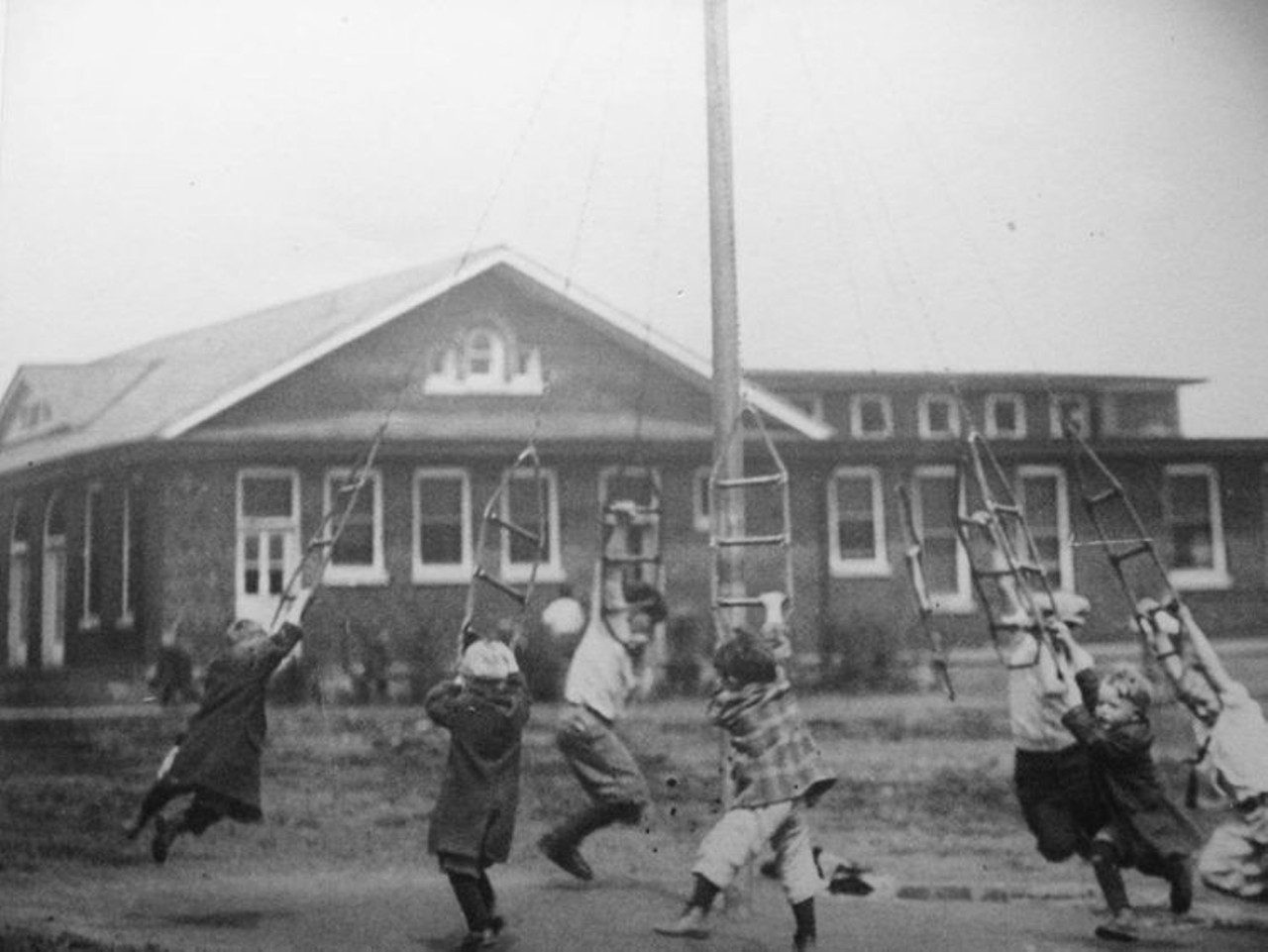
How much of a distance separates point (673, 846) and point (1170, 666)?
6.11 ft

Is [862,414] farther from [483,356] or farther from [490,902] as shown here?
[490,902]

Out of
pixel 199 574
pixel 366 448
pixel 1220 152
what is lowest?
pixel 199 574

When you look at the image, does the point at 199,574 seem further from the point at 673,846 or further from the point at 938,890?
the point at 938,890

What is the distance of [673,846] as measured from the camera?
4785 millimetres

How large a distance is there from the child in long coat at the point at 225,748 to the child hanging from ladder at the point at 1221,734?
120 inches

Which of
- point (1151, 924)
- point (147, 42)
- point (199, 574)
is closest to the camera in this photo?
point (1151, 924)

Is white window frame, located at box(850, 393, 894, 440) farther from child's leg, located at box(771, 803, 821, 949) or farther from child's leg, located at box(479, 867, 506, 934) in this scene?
child's leg, located at box(479, 867, 506, 934)

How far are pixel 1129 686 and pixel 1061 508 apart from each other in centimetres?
67

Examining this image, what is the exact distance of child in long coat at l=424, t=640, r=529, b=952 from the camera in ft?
15.3

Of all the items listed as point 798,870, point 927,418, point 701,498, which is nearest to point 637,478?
point 701,498

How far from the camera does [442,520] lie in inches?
Result: 202

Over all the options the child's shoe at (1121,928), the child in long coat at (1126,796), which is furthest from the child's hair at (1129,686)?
the child's shoe at (1121,928)

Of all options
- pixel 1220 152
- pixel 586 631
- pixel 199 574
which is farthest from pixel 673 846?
pixel 1220 152

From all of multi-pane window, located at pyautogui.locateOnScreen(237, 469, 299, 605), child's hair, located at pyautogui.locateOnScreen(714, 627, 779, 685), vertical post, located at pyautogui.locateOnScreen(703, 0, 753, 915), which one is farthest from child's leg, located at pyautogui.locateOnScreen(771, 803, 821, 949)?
multi-pane window, located at pyautogui.locateOnScreen(237, 469, 299, 605)
